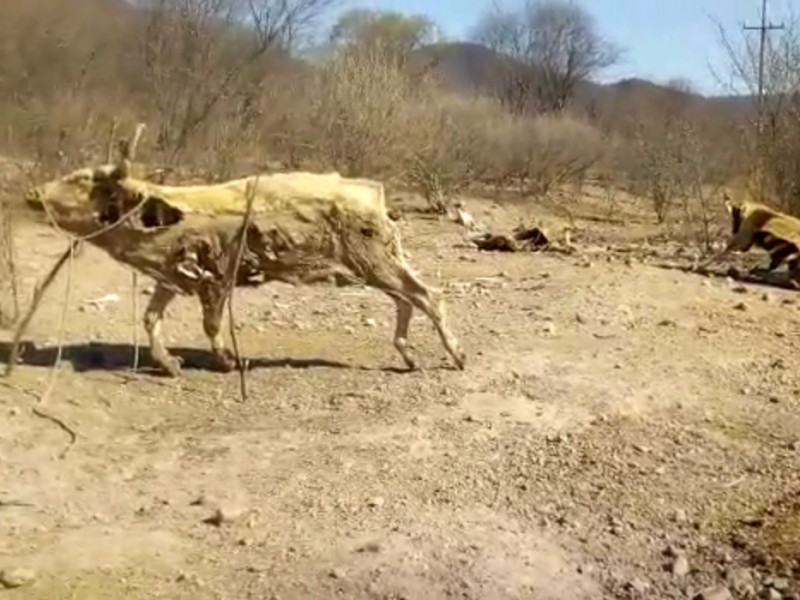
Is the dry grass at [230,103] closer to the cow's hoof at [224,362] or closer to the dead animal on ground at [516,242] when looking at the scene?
the dead animal on ground at [516,242]

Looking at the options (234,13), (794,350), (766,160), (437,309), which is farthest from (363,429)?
(234,13)

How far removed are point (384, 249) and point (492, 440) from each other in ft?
6.69

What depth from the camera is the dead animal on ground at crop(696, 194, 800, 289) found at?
15422mm

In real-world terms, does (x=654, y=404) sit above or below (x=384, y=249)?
below

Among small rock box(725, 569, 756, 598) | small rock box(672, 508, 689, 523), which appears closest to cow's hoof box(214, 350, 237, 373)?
small rock box(672, 508, 689, 523)

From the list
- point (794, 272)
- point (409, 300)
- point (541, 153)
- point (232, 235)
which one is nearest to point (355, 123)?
point (794, 272)

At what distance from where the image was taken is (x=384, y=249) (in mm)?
9977

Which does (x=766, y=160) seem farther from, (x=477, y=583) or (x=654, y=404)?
(x=477, y=583)

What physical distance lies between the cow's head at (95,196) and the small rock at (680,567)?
4310 mm

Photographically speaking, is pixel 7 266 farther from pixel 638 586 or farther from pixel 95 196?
pixel 638 586

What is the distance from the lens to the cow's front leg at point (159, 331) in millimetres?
9750

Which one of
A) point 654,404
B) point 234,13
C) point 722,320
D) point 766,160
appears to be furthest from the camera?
point 234,13

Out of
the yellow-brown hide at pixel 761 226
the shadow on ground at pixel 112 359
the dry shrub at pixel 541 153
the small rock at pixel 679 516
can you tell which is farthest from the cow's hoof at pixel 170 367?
the dry shrub at pixel 541 153

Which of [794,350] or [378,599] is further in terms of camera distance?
[794,350]
